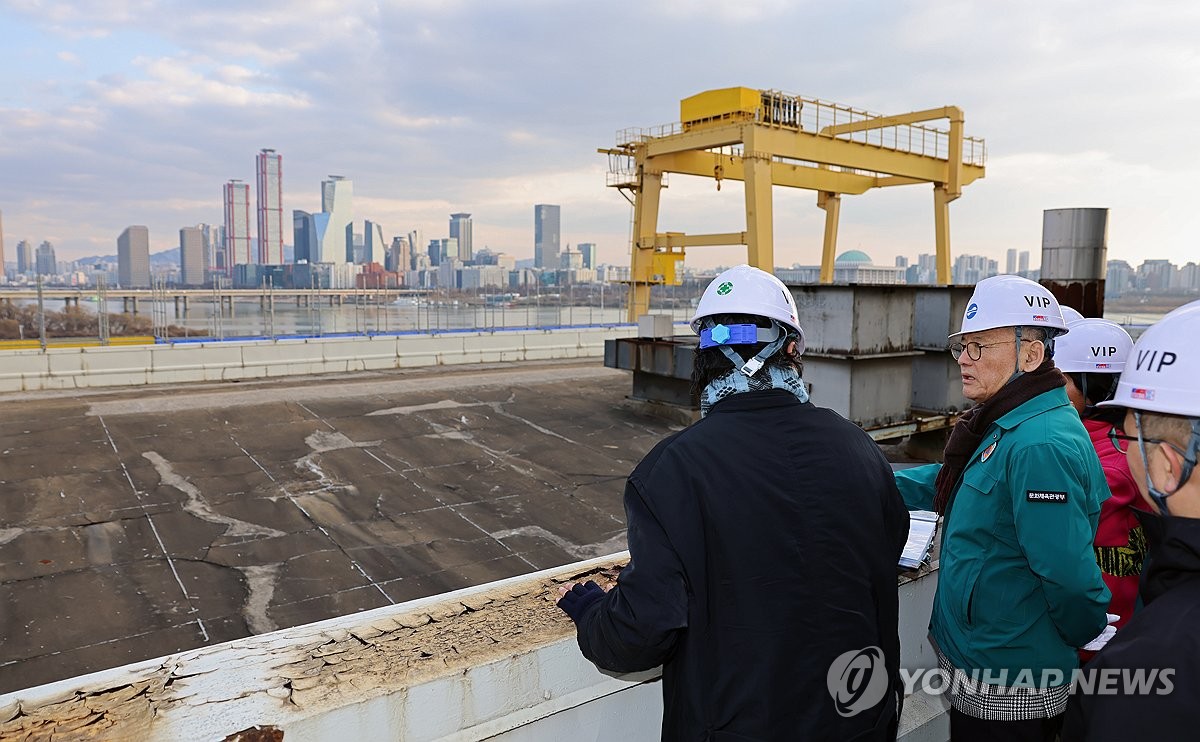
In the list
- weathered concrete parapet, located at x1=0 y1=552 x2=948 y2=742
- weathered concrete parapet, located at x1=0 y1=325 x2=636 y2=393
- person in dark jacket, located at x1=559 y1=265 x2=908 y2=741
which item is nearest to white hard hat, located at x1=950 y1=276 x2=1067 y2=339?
person in dark jacket, located at x1=559 y1=265 x2=908 y2=741

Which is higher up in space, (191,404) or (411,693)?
(411,693)

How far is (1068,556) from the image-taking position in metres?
2.12

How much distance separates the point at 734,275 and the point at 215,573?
730 cm

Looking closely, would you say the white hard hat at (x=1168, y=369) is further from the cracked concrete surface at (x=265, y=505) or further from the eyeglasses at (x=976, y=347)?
the cracked concrete surface at (x=265, y=505)

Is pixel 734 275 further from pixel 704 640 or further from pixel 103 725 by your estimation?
pixel 103 725

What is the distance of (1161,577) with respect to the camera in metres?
1.30

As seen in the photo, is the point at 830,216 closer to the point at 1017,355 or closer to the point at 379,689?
the point at 1017,355

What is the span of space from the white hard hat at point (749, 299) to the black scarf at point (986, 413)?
36.4 inches

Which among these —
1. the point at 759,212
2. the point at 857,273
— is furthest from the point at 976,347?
the point at 857,273

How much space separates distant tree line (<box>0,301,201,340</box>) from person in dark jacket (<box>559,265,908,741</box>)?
1810 cm

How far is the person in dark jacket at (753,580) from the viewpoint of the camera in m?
1.70

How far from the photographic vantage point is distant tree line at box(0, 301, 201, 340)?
15.3m

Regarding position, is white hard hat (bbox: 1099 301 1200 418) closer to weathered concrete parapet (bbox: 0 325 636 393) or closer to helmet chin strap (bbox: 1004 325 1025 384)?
helmet chin strap (bbox: 1004 325 1025 384)

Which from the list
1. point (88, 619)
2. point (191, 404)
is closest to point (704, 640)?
point (88, 619)
